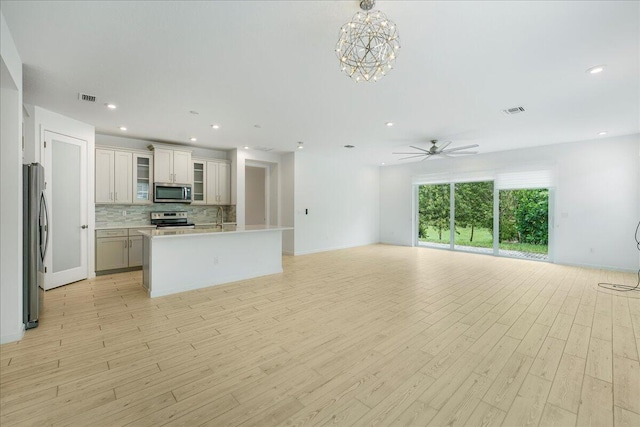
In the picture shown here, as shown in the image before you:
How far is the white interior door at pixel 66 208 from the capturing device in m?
4.31

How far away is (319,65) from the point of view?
288 cm

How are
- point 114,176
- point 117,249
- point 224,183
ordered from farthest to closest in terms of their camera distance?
point 224,183
point 114,176
point 117,249

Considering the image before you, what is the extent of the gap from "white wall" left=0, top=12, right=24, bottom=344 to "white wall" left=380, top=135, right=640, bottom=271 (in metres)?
8.86

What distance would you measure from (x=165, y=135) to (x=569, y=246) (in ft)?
30.2

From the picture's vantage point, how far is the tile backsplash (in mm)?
5640

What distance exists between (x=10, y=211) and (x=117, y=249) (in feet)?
A: 9.39

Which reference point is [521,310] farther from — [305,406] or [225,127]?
[225,127]

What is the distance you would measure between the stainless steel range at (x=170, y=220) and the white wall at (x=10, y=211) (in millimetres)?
3150

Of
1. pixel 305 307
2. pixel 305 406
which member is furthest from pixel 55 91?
pixel 305 406

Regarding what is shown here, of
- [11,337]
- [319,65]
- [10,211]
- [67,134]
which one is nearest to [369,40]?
[319,65]

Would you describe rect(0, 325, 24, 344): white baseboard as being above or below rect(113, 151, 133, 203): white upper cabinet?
below

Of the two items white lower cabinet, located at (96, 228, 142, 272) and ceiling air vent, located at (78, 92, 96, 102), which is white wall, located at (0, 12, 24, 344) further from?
white lower cabinet, located at (96, 228, 142, 272)

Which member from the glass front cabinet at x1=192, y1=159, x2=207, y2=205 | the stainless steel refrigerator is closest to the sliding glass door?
the glass front cabinet at x1=192, y1=159, x2=207, y2=205

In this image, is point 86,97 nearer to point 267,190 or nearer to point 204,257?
point 204,257
